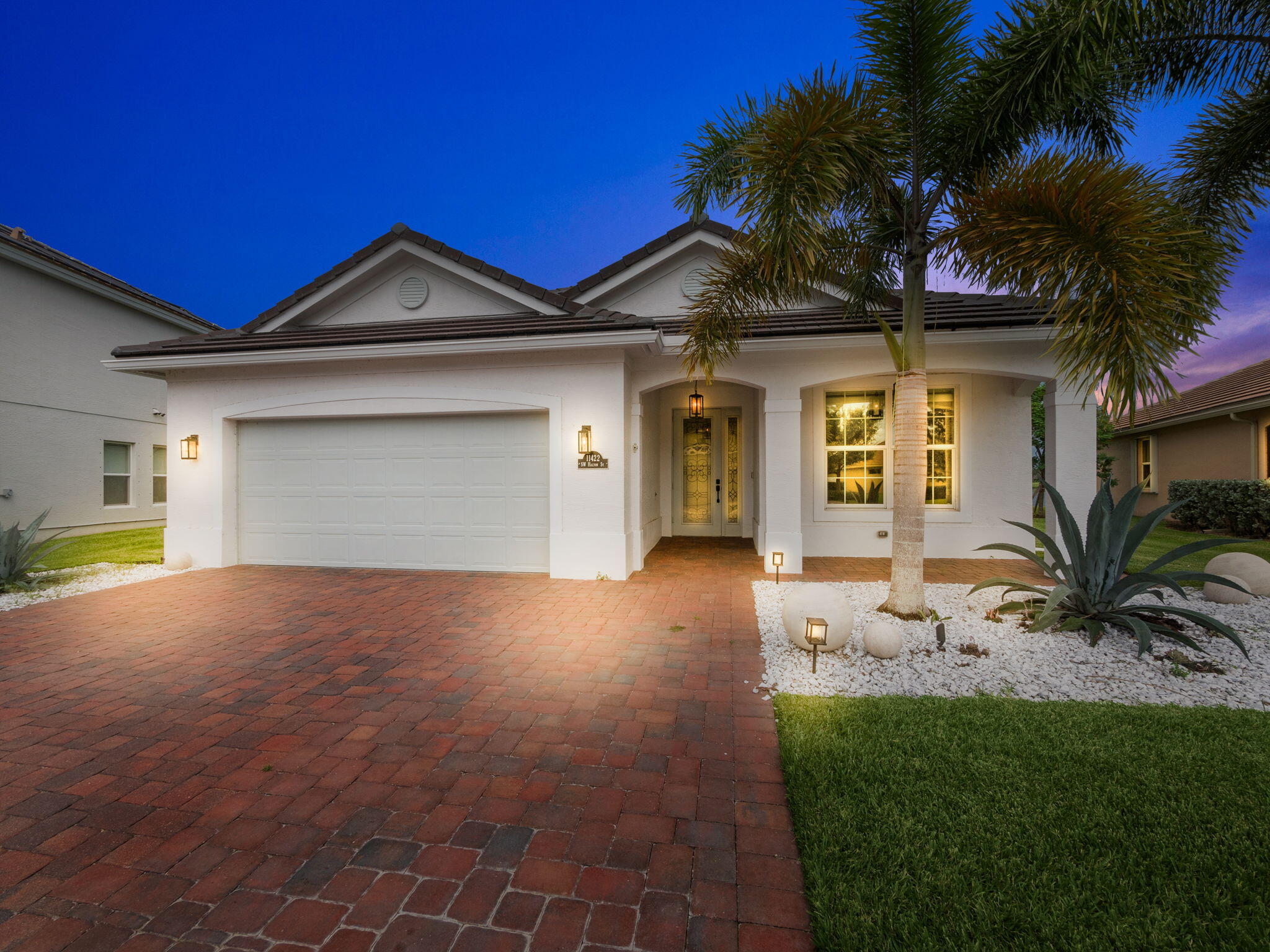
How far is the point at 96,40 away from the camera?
153 ft

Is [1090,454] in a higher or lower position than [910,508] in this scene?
higher

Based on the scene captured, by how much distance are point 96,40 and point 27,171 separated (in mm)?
48000

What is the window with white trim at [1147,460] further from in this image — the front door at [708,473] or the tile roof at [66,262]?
the tile roof at [66,262]

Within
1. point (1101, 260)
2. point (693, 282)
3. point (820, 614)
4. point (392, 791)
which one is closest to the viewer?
point (392, 791)

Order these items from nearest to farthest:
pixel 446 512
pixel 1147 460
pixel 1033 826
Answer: pixel 1033 826
pixel 446 512
pixel 1147 460

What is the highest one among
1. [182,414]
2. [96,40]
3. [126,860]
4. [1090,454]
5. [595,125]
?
[595,125]

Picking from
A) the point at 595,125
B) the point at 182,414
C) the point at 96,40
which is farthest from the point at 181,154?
the point at 182,414

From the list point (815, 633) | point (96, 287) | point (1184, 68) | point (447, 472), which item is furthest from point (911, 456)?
point (96, 287)

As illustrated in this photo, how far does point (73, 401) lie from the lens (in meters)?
12.7

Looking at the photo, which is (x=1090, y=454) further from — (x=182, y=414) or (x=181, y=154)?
(x=181, y=154)

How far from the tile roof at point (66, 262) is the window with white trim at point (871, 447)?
14.6m

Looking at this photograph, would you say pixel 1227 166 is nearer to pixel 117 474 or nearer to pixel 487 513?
pixel 487 513

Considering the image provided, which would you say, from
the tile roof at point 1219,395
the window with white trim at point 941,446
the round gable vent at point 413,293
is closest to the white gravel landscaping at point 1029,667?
the window with white trim at point 941,446

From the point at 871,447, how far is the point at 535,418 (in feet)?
18.6
